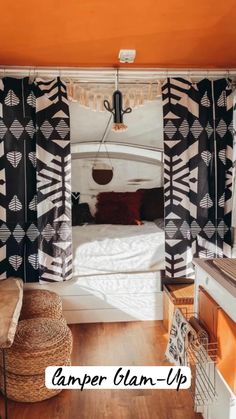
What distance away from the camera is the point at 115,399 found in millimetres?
2334

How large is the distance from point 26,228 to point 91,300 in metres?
0.86

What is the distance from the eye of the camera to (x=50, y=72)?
9.70 ft

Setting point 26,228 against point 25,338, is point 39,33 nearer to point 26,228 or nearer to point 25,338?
point 26,228

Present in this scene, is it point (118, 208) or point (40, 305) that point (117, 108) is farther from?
point (40, 305)

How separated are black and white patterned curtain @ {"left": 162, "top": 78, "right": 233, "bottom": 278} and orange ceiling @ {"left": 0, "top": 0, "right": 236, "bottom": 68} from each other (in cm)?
25

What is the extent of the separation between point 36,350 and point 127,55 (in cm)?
203

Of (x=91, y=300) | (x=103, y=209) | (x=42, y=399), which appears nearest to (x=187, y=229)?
(x=91, y=300)

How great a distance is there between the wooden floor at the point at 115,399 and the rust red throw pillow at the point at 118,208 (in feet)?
4.70

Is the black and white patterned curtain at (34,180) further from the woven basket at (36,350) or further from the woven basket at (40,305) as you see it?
the woven basket at (36,350)

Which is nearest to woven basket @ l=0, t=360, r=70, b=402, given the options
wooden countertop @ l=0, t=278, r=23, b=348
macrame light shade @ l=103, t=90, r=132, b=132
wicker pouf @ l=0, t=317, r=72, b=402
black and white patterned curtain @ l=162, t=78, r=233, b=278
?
wicker pouf @ l=0, t=317, r=72, b=402

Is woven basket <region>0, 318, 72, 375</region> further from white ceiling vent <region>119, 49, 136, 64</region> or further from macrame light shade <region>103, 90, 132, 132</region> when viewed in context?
white ceiling vent <region>119, 49, 136, 64</region>

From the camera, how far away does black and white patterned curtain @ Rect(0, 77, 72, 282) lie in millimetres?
2957

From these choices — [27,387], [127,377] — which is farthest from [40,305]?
[127,377]

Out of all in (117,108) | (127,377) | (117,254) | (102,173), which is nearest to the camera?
(127,377)
